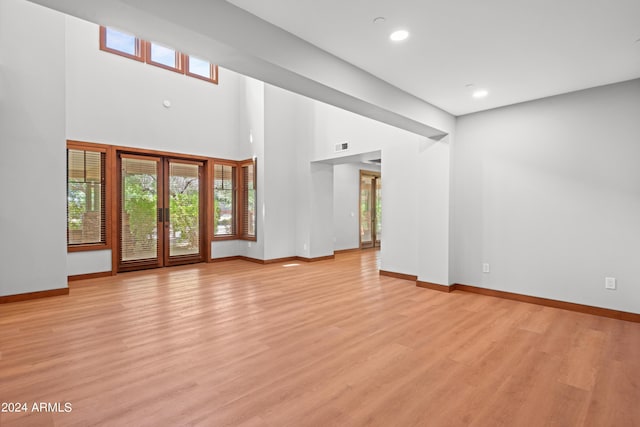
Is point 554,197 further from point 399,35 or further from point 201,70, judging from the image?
point 201,70

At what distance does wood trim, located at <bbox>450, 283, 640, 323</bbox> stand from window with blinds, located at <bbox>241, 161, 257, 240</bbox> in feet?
15.2

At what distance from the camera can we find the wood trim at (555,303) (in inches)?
142

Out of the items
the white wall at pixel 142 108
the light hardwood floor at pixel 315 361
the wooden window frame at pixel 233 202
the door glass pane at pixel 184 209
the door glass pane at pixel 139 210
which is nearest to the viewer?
the light hardwood floor at pixel 315 361

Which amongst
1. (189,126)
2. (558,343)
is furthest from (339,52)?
(189,126)

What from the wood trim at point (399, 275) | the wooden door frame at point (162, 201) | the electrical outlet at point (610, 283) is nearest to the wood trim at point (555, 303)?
the electrical outlet at point (610, 283)

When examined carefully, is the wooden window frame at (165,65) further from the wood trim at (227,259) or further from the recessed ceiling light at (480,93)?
the recessed ceiling light at (480,93)

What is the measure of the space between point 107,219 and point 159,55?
357cm

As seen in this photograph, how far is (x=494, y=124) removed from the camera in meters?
4.59

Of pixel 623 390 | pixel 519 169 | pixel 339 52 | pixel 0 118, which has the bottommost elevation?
pixel 623 390

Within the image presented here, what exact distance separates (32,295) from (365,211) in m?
7.78

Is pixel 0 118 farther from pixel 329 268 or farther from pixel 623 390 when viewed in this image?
pixel 623 390

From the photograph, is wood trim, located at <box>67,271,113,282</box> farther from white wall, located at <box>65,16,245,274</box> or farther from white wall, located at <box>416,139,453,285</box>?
white wall, located at <box>416,139,453,285</box>

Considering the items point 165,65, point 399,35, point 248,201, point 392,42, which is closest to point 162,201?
point 248,201

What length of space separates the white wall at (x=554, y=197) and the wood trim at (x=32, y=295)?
230 inches
